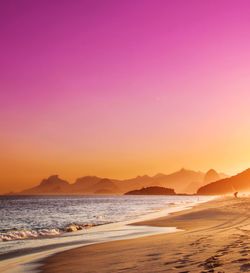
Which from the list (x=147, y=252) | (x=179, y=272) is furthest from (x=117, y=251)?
(x=179, y=272)

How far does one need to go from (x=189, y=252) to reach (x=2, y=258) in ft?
30.2

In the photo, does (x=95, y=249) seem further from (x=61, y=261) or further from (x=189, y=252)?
(x=189, y=252)

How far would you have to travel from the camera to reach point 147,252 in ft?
51.2

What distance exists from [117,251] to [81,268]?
359 centimetres

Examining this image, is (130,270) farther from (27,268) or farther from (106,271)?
(27,268)

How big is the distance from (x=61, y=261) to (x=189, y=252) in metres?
5.59

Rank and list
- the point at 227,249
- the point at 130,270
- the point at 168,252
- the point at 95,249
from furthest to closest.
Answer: the point at 95,249 < the point at 168,252 < the point at 227,249 < the point at 130,270

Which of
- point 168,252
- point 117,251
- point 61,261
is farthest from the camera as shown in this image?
point 117,251

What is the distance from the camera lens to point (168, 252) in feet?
48.2

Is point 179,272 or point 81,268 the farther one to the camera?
point 81,268

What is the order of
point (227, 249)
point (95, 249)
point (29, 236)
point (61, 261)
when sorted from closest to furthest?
1. point (227, 249)
2. point (61, 261)
3. point (95, 249)
4. point (29, 236)

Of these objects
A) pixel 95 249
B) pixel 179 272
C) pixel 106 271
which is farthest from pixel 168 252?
pixel 95 249

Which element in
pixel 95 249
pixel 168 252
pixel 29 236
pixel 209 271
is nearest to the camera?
pixel 209 271

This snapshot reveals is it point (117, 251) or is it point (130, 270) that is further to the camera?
point (117, 251)
